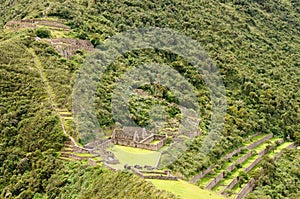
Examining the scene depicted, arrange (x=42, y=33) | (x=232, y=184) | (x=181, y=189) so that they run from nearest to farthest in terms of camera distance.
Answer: (x=181, y=189)
(x=232, y=184)
(x=42, y=33)

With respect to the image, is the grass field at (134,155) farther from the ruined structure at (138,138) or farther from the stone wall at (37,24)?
the stone wall at (37,24)

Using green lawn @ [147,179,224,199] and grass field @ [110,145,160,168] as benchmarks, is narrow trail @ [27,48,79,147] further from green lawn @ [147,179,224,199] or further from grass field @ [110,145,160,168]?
green lawn @ [147,179,224,199]

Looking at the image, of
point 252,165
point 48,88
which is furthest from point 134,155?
point 252,165

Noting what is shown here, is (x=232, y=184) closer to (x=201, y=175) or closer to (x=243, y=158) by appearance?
(x=201, y=175)

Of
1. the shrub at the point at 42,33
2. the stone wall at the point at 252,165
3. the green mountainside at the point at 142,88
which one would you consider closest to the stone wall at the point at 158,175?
the green mountainside at the point at 142,88

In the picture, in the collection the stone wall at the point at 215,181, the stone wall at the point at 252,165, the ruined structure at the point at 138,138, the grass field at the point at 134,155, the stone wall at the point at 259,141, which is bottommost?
the stone wall at the point at 259,141

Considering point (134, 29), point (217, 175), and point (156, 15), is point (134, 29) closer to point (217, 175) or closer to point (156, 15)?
point (156, 15)

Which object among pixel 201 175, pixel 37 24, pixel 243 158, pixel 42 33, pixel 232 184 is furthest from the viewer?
pixel 37 24

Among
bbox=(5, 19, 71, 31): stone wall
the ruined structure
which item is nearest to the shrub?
bbox=(5, 19, 71, 31): stone wall
